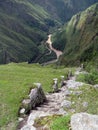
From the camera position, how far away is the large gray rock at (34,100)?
4114 centimetres

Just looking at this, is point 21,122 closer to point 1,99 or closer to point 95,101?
point 1,99

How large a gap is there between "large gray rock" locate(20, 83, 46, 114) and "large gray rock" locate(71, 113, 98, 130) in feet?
51.3

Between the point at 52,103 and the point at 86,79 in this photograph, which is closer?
the point at 52,103

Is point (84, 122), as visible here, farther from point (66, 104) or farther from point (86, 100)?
point (86, 100)

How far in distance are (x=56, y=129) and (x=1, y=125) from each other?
41.6ft

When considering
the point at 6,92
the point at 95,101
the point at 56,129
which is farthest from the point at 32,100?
the point at 56,129

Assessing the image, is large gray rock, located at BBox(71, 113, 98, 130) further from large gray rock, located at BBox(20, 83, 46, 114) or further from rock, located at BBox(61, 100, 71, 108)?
rock, located at BBox(61, 100, 71, 108)

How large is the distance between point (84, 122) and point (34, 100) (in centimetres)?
1908

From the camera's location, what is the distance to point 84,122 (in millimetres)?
24703

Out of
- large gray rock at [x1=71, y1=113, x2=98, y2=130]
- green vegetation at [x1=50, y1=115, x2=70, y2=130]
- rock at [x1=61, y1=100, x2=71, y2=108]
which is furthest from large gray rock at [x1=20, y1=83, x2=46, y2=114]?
large gray rock at [x1=71, y1=113, x2=98, y2=130]

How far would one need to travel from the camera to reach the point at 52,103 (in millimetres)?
45781

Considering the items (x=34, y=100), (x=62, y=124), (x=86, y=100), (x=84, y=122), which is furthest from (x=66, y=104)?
(x=84, y=122)

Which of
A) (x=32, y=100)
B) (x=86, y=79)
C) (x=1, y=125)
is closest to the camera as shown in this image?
(x=1, y=125)

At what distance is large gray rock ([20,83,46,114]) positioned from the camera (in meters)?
41.1
